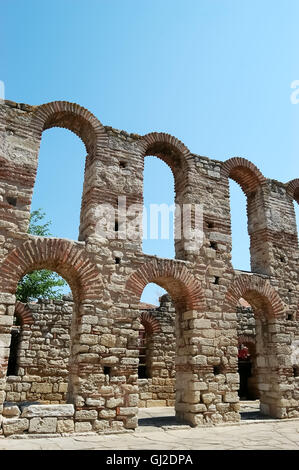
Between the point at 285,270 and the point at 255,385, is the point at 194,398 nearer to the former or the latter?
the point at 285,270

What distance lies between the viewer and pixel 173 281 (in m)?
8.11

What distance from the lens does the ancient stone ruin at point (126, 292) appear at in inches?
259

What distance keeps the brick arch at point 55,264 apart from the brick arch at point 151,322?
5.10 m

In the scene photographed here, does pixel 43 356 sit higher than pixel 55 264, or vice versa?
pixel 55 264

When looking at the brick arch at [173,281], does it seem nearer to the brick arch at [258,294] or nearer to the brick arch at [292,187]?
the brick arch at [258,294]

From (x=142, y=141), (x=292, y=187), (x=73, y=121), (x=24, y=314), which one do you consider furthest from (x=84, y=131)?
(x=292, y=187)

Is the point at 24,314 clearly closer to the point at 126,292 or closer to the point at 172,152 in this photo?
the point at 126,292

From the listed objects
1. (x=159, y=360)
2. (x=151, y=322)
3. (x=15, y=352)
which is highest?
(x=151, y=322)

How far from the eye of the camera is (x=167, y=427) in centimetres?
695

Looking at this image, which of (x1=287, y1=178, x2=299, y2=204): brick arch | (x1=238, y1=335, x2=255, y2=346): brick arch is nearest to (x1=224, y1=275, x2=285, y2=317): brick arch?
(x1=287, y1=178, x2=299, y2=204): brick arch

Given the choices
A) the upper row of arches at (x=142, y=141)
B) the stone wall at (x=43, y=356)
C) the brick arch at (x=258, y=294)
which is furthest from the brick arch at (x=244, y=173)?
the stone wall at (x=43, y=356)

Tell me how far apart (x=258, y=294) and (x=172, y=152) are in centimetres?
417

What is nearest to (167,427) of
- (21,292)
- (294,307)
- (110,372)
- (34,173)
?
(110,372)
